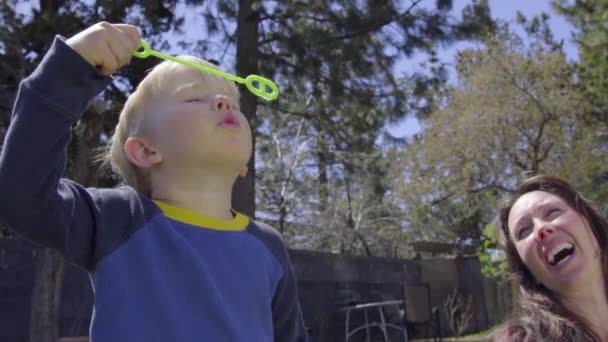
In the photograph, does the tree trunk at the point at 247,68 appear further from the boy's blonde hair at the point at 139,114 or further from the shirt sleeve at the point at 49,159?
the shirt sleeve at the point at 49,159

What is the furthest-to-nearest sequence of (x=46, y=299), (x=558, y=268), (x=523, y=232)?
(x=46, y=299) → (x=523, y=232) → (x=558, y=268)

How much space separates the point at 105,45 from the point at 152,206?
29cm

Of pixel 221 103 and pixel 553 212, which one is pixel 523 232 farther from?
pixel 221 103

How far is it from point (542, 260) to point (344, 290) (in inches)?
273

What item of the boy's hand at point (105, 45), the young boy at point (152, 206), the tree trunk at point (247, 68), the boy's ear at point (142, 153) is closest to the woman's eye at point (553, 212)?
the young boy at point (152, 206)

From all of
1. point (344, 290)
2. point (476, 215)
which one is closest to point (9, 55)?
point (344, 290)

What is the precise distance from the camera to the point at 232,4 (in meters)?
7.04

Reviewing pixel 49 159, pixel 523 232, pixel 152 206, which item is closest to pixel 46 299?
pixel 523 232

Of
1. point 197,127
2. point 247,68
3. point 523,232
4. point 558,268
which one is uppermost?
point 247,68

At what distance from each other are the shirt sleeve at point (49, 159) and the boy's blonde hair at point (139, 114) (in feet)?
0.74

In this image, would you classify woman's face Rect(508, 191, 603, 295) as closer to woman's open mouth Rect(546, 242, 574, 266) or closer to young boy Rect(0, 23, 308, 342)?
woman's open mouth Rect(546, 242, 574, 266)

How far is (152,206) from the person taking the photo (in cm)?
120

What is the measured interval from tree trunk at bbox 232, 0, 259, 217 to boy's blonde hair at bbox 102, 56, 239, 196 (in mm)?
4678

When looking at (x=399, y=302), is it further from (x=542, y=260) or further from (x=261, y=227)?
(x=261, y=227)
